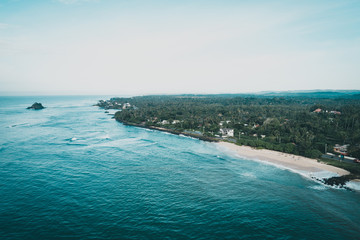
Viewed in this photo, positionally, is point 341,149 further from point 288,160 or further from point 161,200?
point 161,200

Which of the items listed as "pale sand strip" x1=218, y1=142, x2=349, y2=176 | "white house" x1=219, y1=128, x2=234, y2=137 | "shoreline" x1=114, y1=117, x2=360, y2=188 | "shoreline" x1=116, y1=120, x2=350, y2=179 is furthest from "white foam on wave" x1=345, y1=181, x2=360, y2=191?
"white house" x1=219, y1=128, x2=234, y2=137

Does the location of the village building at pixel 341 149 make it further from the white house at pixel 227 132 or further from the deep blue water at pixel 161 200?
the white house at pixel 227 132


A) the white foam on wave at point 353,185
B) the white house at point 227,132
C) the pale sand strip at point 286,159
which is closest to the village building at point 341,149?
the pale sand strip at point 286,159

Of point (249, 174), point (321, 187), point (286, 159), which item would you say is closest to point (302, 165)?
point (286, 159)

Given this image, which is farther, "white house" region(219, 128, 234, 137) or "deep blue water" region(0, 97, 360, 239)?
"white house" region(219, 128, 234, 137)

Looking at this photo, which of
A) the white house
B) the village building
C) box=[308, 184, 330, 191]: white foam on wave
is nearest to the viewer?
box=[308, 184, 330, 191]: white foam on wave

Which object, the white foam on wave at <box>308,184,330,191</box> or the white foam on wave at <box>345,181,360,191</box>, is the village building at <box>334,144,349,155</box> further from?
the white foam on wave at <box>308,184,330,191</box>

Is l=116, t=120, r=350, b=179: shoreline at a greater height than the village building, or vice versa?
the village building
